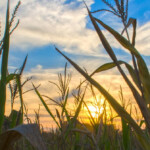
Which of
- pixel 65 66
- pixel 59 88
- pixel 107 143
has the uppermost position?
pixel 65 66

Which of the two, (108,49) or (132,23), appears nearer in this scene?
(108,49)

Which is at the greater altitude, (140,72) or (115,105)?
(140,72)

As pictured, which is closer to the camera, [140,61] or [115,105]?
[115,105]

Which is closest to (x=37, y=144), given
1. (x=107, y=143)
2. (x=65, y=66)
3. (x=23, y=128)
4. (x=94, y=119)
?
(x=23, y=128)

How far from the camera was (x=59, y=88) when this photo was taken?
1.95 m

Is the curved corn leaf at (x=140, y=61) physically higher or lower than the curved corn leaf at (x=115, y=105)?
higher

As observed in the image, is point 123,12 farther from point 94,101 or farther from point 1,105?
point 94,101

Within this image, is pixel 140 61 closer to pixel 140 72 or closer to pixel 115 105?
pixel 140 72

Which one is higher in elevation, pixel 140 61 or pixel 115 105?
pixel 140 61

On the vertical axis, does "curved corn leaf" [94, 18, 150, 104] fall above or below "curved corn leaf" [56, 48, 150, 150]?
above

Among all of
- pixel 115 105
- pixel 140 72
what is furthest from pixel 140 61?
pixel 115 105

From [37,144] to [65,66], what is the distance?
3.76 ft

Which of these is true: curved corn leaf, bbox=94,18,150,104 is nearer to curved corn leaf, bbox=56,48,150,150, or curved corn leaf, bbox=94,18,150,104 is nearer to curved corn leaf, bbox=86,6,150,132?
curved corn leaf, bbox=86,6,150,132

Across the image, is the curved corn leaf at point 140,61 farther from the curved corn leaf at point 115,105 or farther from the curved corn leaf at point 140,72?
the curved corn leaf at point 115,105
